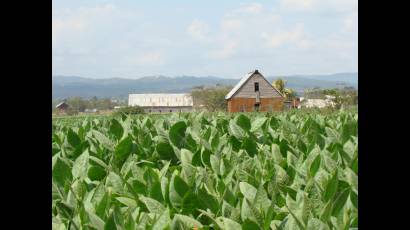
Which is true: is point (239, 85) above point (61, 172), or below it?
above

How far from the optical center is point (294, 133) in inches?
136

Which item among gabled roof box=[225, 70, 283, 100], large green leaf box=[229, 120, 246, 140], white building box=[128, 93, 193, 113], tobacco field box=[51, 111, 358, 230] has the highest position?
gabled roof box=[225, 70, 283, 100]

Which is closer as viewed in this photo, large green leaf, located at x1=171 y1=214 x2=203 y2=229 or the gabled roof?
large green leaf, located at x1=171 y1=214 x2=203 y2=229

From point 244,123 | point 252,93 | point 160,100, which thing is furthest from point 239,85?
point 244,123

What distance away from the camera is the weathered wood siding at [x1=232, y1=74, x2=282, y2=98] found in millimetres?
82812

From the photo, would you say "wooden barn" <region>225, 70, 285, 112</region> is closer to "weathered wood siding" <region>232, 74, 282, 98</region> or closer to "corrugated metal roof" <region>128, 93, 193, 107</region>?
"weathered wood siding" <region>232, 74, 282, 98</region>

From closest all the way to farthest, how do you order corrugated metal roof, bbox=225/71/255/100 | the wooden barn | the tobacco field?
the tobacco field → the wooden barn → corrugated metal roof, bbox=225/71/255/100

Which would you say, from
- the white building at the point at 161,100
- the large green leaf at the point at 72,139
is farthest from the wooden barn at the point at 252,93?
the large green leaf at the point at 72,139

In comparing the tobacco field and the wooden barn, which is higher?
the wooden barn

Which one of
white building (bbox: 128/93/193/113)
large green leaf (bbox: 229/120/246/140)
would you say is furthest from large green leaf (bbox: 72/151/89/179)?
white building (bbox: 128/93/193/113)

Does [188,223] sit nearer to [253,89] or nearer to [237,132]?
[237,132]

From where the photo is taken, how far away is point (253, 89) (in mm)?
84750

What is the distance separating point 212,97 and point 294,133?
306 feet
